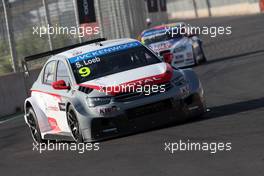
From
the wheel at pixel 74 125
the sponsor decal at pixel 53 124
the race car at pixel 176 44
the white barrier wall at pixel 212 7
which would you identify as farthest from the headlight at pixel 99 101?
the white barrier wall at pixel 212 7

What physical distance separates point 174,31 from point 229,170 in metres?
20.2

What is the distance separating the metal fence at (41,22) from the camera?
2578cm

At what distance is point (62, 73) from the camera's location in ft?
45.4

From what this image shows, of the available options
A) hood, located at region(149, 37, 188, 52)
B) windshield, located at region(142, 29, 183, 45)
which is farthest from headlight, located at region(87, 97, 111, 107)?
windshield, located at region(142, 29, 183, 45)

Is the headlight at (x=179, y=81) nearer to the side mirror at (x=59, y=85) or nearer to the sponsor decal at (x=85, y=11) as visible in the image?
the side mirror at (x=59, y=85)

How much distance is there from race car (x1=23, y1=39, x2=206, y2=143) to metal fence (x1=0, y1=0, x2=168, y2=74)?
10.2 metres

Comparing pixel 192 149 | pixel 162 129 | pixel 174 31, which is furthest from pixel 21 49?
pixel 192 149

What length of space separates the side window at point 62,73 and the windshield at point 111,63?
0.15 m

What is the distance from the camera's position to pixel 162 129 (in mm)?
12828

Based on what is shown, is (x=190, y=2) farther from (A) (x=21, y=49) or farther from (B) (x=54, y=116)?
(B) (x=54, y=116)

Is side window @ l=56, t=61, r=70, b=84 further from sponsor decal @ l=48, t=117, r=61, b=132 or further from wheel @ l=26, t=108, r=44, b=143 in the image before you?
wheel @ l=26, t=108, r=44, b=143

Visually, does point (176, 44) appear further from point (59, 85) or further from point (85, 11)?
point (59, 85)

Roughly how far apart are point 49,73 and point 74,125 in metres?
1.77

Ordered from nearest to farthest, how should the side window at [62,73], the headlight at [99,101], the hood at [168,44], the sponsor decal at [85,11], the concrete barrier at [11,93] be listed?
the headlight at [99,101]
the side window at [62,73]
the concrete barrier at [11,93]
the hood at [168,44]
the sponsor decal at [85,11]
